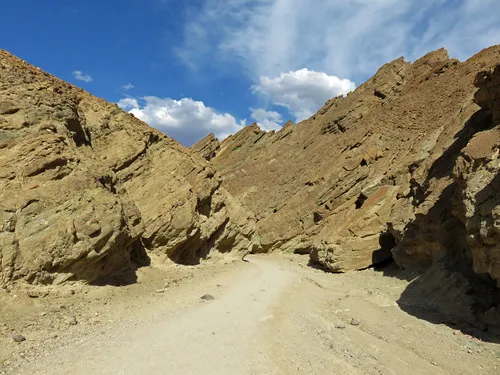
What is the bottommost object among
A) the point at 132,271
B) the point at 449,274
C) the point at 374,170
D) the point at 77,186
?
the point at 449,274

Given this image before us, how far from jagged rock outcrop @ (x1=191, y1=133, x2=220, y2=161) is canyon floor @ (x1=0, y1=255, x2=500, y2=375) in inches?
2132

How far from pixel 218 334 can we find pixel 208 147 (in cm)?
6063

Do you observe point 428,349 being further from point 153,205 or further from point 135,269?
point 153,205

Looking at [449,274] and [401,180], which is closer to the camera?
[449,274]

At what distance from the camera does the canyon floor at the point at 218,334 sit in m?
6.78

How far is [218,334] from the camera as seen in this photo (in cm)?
846

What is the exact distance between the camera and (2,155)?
10.2 m

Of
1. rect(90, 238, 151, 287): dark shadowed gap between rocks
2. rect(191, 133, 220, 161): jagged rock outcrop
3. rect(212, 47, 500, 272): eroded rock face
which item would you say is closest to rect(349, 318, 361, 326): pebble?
rect(212, 47, 500, 272): eroded rock face

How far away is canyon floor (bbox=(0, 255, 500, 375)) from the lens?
678 centimetres

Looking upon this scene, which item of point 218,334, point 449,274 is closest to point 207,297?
point 218,334

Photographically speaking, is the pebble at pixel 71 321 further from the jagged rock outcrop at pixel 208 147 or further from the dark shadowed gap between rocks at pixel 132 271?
the jagged rock outcrop at pixel 208 147

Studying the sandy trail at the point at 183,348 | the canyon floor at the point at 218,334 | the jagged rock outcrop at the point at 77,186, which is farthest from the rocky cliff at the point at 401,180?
the jagged rock outcrop at the point at 77,186

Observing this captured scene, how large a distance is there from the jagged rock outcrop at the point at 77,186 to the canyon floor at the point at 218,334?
87 centimetres

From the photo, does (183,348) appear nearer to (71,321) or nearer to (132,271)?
(71,321)
